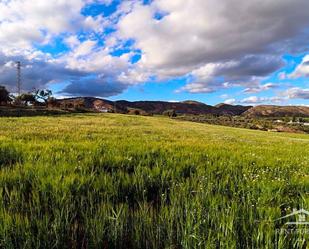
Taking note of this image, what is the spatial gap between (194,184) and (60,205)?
198cm

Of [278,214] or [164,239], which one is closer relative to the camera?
[164,239]

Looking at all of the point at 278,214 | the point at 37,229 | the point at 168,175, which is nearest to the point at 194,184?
the point at 168,175

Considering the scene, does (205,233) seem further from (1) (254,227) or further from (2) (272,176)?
(2) (272,176)

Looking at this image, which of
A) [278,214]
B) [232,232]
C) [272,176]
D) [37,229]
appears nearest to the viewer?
[232,232]

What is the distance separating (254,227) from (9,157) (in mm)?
5395

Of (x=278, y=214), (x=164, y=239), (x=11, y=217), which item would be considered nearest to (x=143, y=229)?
(x=164, y=239)

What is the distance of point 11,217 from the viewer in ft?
8.47

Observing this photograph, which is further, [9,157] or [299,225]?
[9,157]

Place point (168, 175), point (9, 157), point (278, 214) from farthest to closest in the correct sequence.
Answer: point (9, 157), point (168, 175), point (278, 214)

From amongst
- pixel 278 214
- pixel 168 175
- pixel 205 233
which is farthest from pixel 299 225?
pixel 168 175

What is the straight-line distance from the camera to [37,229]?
2516 millimetres

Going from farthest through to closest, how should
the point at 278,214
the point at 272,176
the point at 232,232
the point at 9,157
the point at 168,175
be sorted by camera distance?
the point at 9,157 < the point at 272,176 < the point at 168,175 < the point at 278,214 < the point at 232,232

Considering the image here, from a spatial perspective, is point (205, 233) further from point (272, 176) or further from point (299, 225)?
point (272, 176)

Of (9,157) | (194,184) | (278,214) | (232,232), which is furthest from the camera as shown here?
(9,157)
